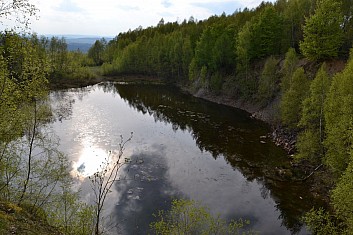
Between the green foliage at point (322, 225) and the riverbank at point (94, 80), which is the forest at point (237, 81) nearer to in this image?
the green foliage at point (322, 225)

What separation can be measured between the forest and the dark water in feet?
13.7

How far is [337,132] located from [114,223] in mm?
25613

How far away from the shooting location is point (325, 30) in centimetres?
6100

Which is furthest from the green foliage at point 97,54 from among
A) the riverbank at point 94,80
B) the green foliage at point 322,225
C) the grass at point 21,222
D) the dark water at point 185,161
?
the green foliage at point 322,225

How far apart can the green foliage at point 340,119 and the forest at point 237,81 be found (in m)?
0.12

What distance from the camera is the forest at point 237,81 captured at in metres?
21.6

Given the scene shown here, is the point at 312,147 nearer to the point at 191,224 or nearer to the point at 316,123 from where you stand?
the point at 316,123

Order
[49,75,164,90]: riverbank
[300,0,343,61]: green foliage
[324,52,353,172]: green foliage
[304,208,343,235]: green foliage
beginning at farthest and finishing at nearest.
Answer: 1. [49,75,164,90]: riverbank
2. [300,0,343,61]: green foliage
3. [324,52,353,172]: green foliage
4. [304,208,343,235]: green foliage

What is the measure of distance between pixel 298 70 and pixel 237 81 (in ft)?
113

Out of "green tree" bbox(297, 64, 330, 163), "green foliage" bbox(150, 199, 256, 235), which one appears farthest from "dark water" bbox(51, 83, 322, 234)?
"green tree" bbox(297, 64, 330, 163)

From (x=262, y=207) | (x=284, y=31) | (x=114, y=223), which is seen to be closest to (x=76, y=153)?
(x=114, y=223)

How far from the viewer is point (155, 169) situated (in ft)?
141

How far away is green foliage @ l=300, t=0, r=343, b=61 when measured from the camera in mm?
59719

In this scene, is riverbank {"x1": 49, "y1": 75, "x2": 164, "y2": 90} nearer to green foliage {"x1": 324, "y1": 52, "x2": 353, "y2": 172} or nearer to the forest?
the forest
